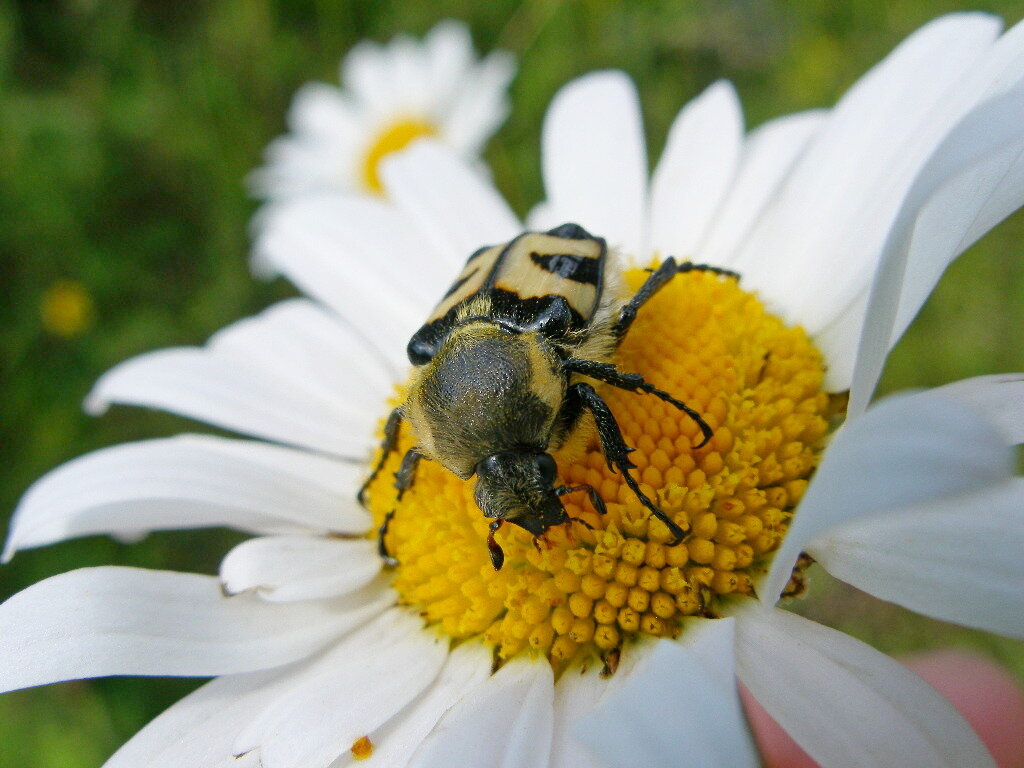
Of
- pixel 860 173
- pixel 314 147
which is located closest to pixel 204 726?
pixel 860 173

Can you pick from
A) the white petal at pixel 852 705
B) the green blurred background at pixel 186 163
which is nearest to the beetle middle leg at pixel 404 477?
the white petal at pixel 852 705

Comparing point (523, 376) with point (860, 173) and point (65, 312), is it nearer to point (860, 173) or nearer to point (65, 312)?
point (860, 173)

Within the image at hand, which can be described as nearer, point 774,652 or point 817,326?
point 774,652

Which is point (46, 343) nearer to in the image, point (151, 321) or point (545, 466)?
point (151, 321)

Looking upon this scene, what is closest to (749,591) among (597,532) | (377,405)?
(597,532)

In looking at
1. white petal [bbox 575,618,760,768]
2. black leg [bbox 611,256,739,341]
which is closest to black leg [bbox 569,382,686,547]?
black leg [bbox 611,256,739,341]

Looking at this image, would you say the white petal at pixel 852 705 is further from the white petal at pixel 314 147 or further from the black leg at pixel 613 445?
the white petal at pixel 314 147
